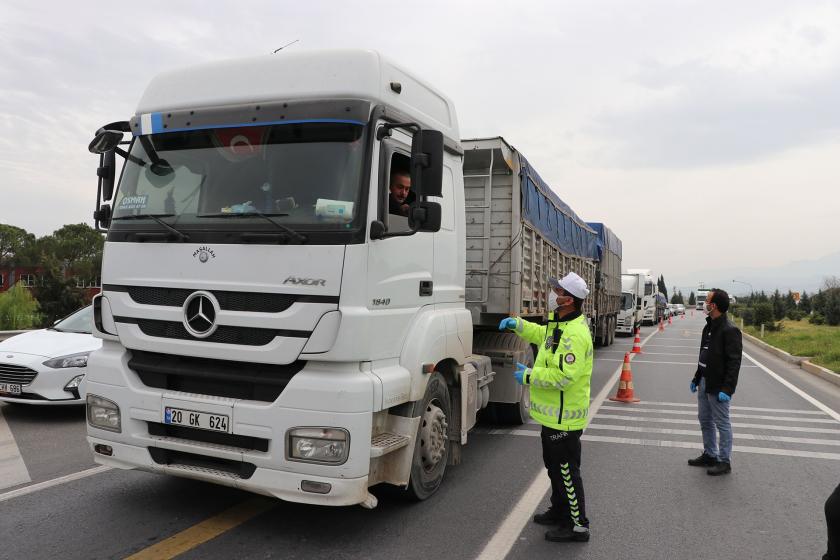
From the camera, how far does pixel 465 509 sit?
4664 mm

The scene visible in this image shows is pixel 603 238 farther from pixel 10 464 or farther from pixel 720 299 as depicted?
pixel 10 464

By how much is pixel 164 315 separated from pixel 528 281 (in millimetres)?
4680

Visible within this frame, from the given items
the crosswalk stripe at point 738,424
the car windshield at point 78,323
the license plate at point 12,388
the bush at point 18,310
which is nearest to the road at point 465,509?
the license plate at point 12,388

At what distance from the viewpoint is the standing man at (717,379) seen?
5879mm

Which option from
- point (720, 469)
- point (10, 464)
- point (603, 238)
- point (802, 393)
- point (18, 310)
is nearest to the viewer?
point (10, 464)

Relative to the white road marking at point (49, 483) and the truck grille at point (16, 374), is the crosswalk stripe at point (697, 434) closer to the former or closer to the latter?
the white road marking at point (49, 483)

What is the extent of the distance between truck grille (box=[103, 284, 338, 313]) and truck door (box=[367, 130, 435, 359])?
1.26 feet

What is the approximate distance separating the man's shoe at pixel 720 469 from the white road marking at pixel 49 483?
5.37 meters

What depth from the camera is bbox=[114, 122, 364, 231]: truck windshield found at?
3828 mm

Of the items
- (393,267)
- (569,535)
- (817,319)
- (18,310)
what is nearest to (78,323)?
(393,267)

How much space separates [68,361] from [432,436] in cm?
476

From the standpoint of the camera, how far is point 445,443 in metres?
4.94

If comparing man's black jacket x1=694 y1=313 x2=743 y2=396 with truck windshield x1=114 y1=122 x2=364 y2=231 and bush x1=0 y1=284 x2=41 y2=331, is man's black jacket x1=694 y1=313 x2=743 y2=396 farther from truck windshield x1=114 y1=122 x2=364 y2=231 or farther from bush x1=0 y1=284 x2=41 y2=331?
bush x1=0 y1=284 x2=41 y2=331

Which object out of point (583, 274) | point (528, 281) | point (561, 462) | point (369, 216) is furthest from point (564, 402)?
point (583, 274)
